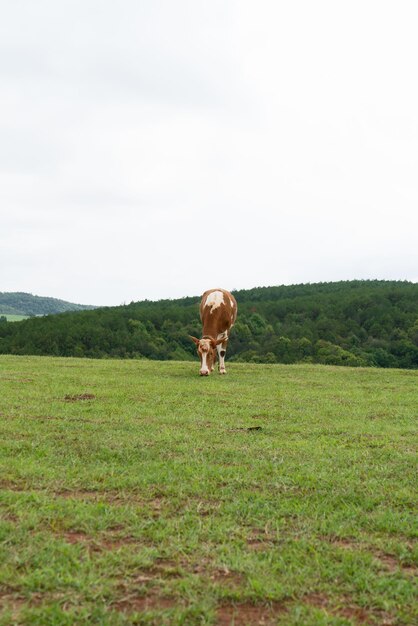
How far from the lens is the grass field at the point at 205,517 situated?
3.17m

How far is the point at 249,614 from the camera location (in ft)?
10.1

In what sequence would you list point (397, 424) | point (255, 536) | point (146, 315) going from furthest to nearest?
point (146, 315)
point (397, 424)
point (255, 536)

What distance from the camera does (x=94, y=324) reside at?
40.1 metres

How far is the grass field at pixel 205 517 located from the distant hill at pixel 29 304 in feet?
485

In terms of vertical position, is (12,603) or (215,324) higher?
(215,324)

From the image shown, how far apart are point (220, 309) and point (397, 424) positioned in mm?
10307

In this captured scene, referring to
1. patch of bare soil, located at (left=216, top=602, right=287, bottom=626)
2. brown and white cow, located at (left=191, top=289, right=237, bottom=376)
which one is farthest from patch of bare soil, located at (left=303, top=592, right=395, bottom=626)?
brown and white cow, located at (left=191, top=289, right=237, bottom=376)

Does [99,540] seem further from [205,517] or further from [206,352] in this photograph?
[206,352]

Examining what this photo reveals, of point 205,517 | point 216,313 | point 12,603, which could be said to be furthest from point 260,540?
point 216,313

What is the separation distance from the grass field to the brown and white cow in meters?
7.66

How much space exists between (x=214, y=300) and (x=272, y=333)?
19761 millimetres

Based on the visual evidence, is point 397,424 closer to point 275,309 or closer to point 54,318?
point 275,309

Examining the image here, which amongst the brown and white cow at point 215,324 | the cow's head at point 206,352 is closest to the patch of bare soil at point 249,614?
the cow's head at point 206,352

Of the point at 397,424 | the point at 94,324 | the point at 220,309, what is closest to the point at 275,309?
the point at 94,324
